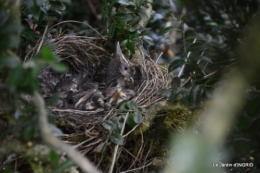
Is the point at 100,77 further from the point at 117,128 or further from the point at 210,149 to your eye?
the point at 210,149

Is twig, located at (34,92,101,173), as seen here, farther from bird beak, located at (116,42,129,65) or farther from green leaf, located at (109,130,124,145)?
bird beak, located at (116,42,129,65)

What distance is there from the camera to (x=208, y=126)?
38.4 inches

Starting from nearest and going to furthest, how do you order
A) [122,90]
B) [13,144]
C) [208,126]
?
[208,126]
[13,144]
[122,90]

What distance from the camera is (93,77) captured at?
2.57m

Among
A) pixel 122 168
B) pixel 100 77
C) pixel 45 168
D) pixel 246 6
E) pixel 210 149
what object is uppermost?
pixel 210 149

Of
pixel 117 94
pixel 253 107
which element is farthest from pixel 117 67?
pixel 253 107

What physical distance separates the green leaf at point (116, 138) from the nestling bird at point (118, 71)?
0.71 meters

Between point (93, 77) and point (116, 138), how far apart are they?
0.96m

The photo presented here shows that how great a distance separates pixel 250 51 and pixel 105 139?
762 mm

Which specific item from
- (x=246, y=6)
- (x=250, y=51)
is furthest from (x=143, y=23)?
(x=250, y=51)

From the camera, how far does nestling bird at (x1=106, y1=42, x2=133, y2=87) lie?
7.62ft

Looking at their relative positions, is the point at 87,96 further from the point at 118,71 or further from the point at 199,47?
the point at 199,47

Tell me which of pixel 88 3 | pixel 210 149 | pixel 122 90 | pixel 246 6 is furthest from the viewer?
pixel 88 3

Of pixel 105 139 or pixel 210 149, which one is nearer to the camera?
pixel 210 149
